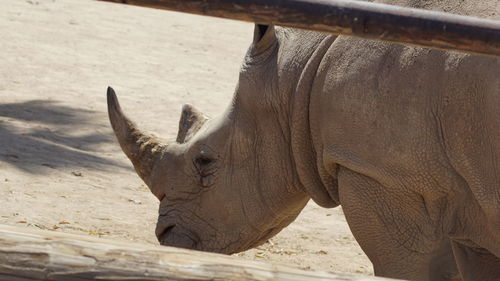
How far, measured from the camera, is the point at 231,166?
228 inches

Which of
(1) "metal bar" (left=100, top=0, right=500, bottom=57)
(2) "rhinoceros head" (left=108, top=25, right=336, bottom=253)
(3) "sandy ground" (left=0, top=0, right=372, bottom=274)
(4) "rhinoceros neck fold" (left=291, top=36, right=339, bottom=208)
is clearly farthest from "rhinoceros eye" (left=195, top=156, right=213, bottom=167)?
(1) "metal bar" (left=100, top=0, right=500, bottom=57)

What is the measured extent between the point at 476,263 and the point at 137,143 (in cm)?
193

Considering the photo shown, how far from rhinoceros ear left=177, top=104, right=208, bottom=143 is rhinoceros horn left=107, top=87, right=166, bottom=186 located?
0.13 meters

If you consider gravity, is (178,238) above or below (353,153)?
below

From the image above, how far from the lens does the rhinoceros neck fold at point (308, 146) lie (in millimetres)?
5230

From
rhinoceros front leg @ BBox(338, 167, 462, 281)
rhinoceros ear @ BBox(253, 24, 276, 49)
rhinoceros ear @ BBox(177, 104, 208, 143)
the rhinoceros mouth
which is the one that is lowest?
the rhinoceros mouth

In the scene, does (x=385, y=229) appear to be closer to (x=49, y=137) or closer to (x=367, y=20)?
(x=367, y=20)

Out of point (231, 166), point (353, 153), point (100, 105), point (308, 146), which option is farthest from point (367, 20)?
point (100, 105)

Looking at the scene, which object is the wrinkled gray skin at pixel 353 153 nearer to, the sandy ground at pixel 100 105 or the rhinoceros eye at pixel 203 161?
the rhinoceros eye at pixel 203 161

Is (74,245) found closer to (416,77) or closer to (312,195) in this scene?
(416,77)

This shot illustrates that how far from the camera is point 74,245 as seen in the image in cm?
344

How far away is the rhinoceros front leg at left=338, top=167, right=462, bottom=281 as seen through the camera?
507cm

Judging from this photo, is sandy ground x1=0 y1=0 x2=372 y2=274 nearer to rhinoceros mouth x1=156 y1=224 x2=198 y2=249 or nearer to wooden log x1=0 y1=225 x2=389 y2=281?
rhinoceros mouth x1=156 y1=224 x2=198 y2=249

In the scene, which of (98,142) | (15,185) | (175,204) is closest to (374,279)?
(175,204)
